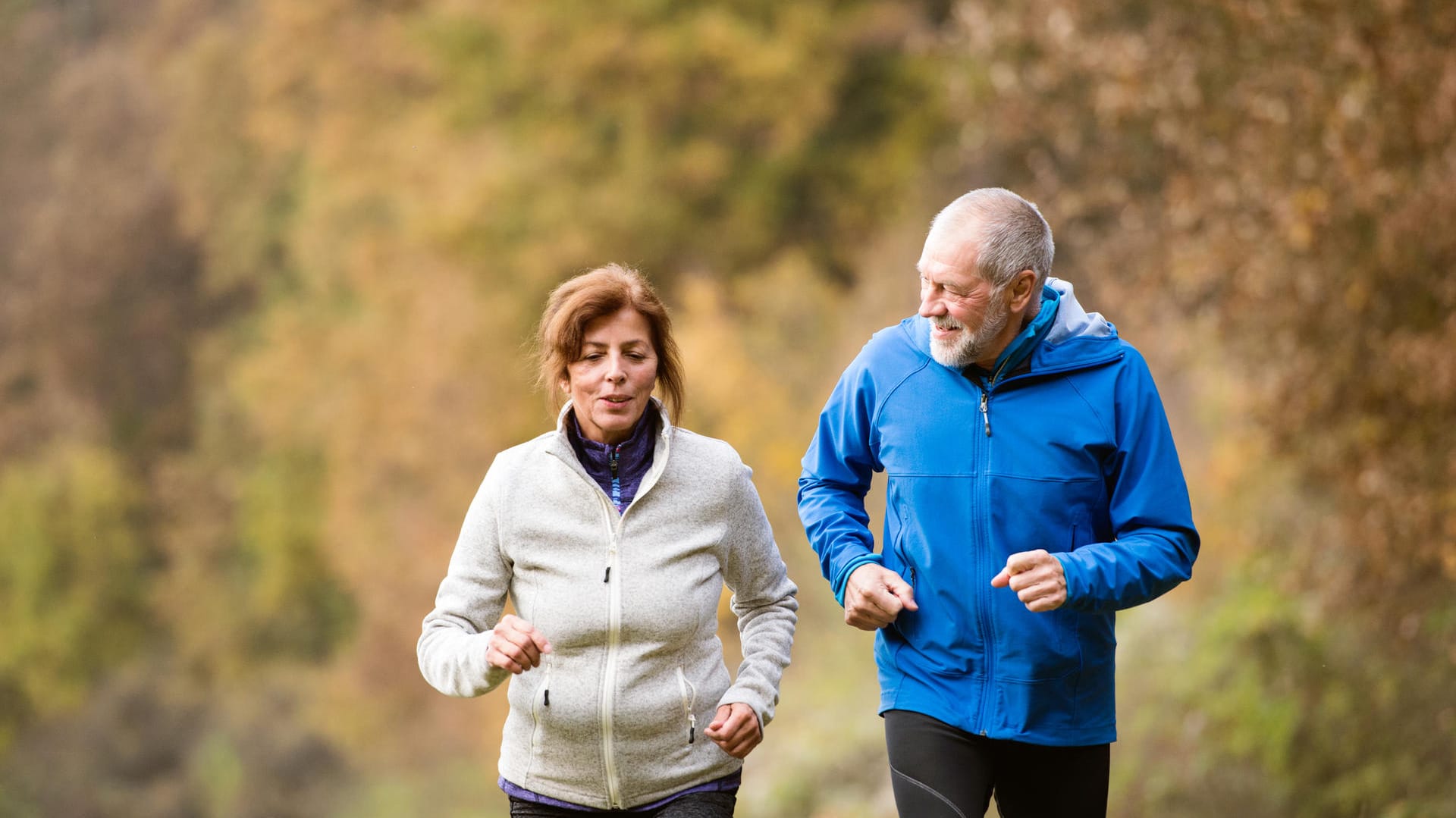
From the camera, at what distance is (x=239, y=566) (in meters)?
29.7

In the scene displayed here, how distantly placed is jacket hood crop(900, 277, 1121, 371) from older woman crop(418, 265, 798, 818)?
0.59 m

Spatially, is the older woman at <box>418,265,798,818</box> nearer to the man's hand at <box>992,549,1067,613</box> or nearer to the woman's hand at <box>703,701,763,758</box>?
the woman's hand at <box>703,701,763,758</box>

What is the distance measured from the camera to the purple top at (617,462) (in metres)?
Answer: 3.48

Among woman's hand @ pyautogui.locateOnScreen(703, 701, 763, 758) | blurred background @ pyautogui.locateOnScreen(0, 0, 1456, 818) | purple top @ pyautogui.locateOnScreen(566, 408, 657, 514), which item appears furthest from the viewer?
blurred background @ pyautogui.locateOnScreen(0, 0, 1456, 818)

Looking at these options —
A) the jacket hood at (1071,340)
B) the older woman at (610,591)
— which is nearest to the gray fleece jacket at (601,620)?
the older woman at (610,591)

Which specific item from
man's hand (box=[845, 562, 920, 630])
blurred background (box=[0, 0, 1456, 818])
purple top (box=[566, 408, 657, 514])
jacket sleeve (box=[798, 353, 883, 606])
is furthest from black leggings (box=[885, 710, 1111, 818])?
blurred background (box=[0, 0, 1456, 818])

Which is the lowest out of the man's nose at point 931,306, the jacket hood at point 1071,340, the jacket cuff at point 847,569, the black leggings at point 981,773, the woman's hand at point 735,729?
the black leggings at point 981,773

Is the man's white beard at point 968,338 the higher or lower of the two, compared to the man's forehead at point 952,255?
lower

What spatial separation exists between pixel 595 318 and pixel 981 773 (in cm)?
124

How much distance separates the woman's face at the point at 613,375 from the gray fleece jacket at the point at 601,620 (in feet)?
0.29

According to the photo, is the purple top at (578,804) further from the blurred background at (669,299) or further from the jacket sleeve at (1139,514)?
the blurred background at (669,299)

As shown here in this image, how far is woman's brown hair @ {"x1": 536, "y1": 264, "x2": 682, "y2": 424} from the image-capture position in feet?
11.3

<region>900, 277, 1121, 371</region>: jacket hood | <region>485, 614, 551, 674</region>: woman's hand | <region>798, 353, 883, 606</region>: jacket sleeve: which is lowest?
<region>485, 614, 551, 674</region>: woman's hand

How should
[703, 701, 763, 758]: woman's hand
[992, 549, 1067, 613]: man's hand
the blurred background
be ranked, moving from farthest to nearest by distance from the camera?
the blurred background
[703, 701, 763, 758]: woman's hand
[992, 549, 1067, 613]: man's hand
